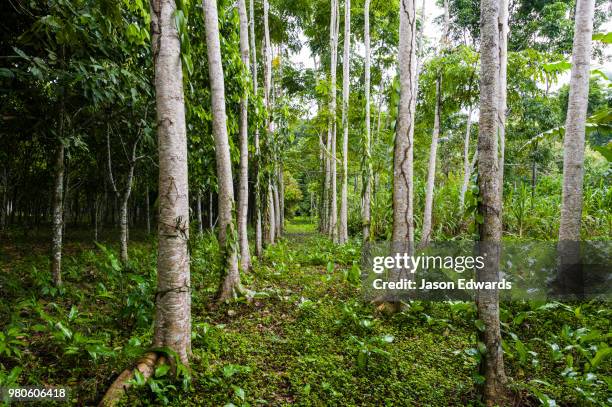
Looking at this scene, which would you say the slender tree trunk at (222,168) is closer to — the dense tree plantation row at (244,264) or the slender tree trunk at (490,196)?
the dense tree plantation row at (244,264)

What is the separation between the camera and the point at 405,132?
383 cm

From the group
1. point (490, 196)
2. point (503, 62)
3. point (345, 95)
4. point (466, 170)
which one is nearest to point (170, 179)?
point (490, 196)

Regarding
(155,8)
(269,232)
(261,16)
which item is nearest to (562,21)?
(261,16)

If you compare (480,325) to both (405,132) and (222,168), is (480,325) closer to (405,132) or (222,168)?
(405,132)

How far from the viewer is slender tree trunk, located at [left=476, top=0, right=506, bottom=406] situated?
7.51 feet

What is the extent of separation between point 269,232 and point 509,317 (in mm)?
6921

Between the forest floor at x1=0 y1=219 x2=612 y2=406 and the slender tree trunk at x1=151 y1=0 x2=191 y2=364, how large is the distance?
0.35m

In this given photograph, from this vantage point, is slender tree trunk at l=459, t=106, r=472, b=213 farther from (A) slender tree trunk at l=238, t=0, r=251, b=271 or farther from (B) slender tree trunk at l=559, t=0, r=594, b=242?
(A) slender tree trunk at l=238, t=0, r=251, b=271

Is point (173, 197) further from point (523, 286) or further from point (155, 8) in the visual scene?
point (523, 286)

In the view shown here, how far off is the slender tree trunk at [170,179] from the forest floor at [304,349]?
35 centimetres

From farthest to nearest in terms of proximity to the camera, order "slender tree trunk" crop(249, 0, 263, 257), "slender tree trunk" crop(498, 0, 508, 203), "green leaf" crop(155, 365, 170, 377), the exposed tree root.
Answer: "slender tree trunk" crop(249, 0, 263, 257)
"slender tree trunk" crop(498, 0, 508, 203)
"green leaf" crop(155, 365, 170, 377)
the exposed tree root

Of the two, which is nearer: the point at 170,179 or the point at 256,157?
the point at 170,179

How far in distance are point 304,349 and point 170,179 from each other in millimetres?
2065

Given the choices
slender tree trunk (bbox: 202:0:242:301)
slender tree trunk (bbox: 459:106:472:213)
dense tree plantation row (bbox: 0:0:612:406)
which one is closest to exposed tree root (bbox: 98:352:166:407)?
dense tree plantation row (bbox: 0:0:612:406)
